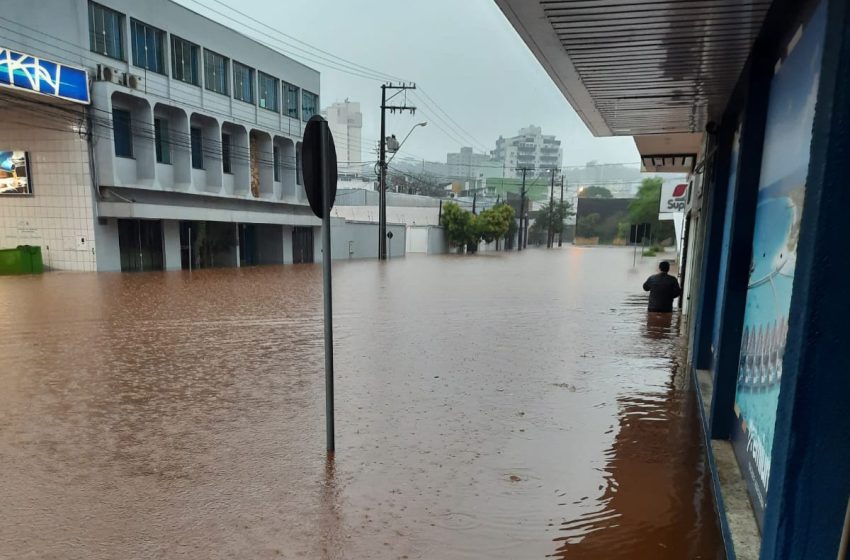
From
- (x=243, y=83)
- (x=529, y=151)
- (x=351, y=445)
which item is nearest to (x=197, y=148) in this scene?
(x=243, y=83)

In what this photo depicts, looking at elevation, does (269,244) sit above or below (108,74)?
below

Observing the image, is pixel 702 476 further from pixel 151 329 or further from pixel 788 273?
pixel 151 329

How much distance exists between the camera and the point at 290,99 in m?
31.1

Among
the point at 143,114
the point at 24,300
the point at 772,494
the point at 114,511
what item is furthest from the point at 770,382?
the point at 143,114

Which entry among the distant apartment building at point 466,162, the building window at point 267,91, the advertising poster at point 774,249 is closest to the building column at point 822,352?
the advertising poster at point 774,249

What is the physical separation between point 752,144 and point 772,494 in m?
2.79

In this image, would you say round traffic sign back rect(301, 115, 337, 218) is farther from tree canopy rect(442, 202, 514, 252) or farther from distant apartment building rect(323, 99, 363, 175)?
distant apartment building rect(323, 99, 363, 175)

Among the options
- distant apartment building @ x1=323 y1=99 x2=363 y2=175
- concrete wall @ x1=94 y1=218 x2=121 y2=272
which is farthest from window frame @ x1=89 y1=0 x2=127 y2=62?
distant apartment building @ x1=323 y1=99 x2=363 y2=175

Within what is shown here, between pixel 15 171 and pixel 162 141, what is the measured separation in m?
5.41

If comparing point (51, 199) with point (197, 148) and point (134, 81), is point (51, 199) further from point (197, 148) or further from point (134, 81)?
point (197, 148)

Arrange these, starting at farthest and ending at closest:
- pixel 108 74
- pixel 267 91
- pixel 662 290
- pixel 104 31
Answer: pixel 267 91 → pixel 104 31 → pixel 108 74 → pixel 662 290

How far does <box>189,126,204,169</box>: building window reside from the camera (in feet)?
80.5

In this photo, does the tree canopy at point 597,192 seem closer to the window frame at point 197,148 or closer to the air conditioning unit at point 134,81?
the window frame at point 197,148

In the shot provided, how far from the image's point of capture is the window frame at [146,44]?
21328 mm
